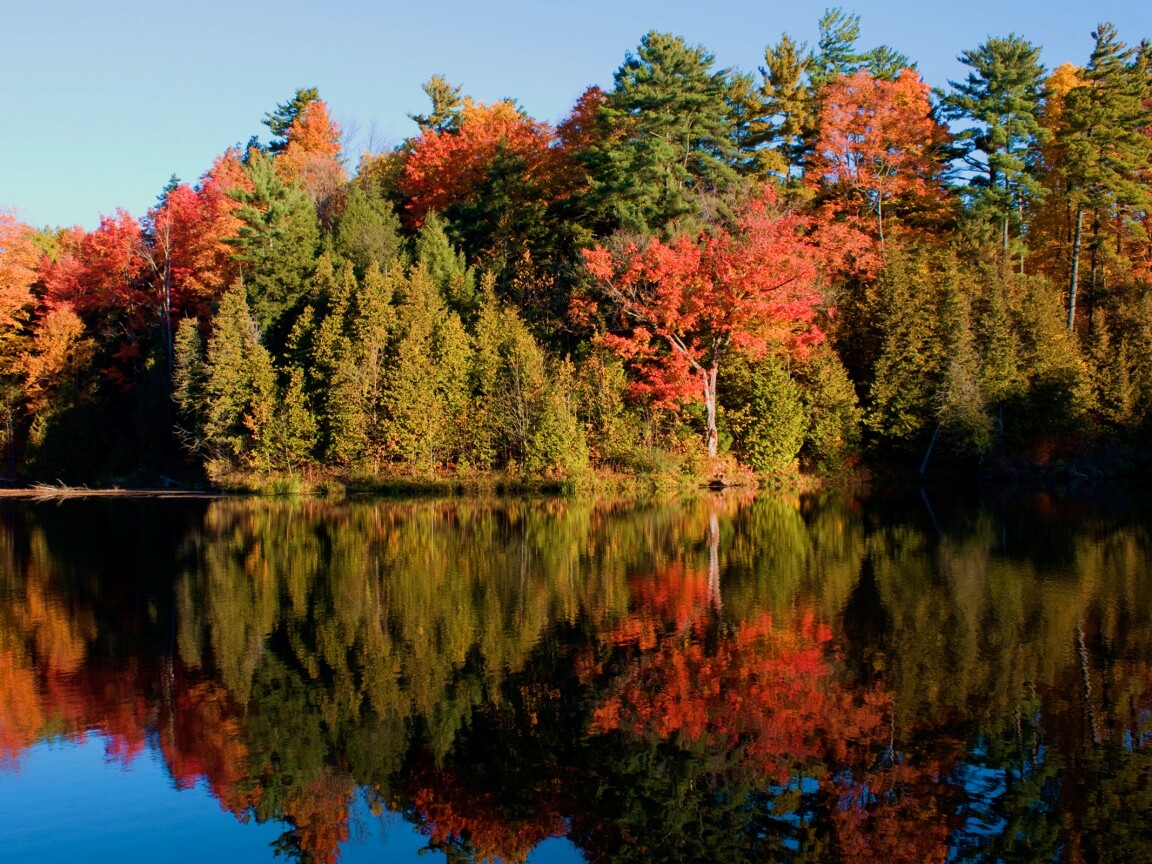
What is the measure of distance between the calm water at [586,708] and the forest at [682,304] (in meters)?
17.7

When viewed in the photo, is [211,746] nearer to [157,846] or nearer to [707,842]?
[157,846]

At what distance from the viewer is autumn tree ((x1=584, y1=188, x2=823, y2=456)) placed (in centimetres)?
3512

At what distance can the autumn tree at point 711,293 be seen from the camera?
115 ft

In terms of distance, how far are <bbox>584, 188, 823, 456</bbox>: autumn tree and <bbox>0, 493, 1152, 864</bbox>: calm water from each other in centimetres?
1699

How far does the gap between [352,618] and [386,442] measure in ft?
78.0

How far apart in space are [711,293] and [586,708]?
26866mm

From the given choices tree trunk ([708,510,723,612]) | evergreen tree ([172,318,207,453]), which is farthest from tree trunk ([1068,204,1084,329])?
evergreen tree ([172,318,207,453])

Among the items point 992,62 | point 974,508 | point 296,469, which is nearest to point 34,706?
point 974,508

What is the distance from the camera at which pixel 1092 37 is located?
41.0 meters

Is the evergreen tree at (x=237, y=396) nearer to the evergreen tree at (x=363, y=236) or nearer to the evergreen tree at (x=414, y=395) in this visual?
the evergreen tree at (x=414, y=395)

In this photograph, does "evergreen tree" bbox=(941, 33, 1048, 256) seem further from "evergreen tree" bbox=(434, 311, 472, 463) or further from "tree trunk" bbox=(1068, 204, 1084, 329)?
"evergreen tree" bbox=(434, 311, 472, 463)

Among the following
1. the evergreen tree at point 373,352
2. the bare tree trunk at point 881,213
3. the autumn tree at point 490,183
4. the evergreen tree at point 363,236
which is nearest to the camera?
the evergreen tree at point 373,352

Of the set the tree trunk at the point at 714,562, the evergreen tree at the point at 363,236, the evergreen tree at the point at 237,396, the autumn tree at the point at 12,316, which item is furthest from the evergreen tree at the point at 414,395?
the autumn tree at the point at 12,316

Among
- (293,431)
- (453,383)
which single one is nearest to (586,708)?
(453,383)
